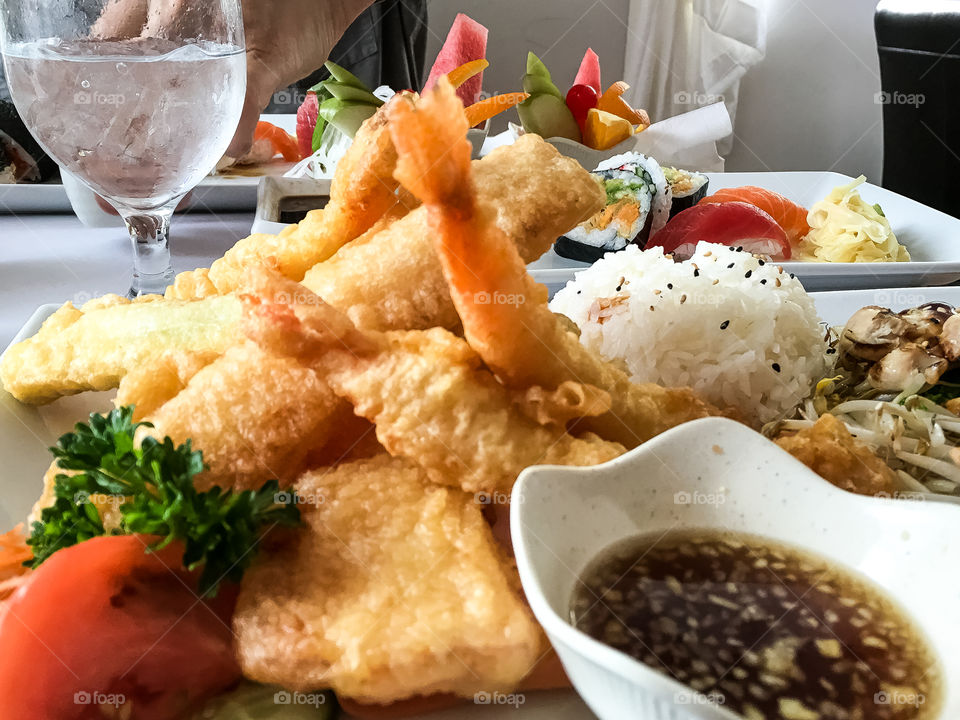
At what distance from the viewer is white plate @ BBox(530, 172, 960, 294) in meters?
2.21

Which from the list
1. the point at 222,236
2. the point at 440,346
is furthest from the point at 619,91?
the point at 440,346

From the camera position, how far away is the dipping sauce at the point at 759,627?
0.93m

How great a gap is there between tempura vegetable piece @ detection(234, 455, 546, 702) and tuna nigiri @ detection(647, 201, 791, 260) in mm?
1710

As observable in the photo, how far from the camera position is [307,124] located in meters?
3.75

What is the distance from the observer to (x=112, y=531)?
1079 mm

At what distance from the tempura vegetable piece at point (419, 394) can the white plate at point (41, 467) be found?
0.90 feet

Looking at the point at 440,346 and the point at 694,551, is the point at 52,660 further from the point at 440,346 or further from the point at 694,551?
the point at 694,551

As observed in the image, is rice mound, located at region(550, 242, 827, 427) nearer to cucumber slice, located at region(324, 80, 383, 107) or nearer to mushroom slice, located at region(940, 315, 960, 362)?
mushroom slice, located at region(940, 315, 960, 362)

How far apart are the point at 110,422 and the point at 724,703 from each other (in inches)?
34.7
